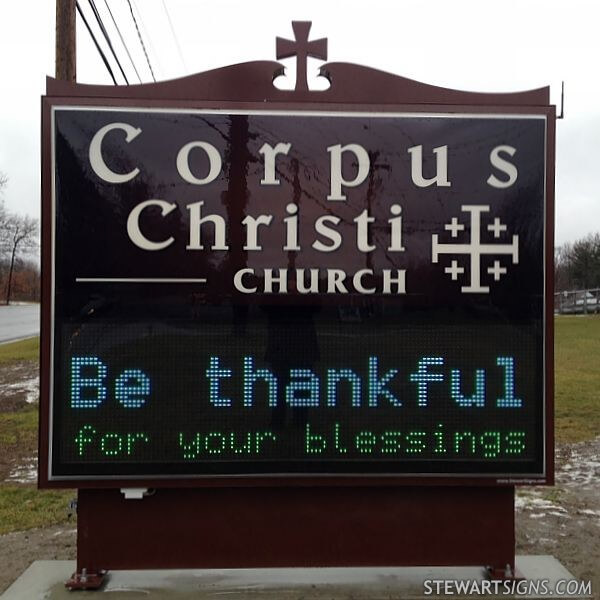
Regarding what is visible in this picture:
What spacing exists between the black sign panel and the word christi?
1 centimetres

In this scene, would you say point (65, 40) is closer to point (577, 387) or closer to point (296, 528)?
point (296, 528)

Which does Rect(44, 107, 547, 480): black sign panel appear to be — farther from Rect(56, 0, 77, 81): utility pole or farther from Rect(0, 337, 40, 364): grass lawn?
Rect(0, 337, 40, 364): grass lawn

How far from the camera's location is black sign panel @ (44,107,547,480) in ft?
11.2

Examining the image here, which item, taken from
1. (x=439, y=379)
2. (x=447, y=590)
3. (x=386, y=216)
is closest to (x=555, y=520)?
(x=447, y=590)

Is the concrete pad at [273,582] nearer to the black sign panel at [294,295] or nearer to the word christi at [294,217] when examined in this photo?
the black sign panel at [294,295]

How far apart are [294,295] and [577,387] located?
9.35 m

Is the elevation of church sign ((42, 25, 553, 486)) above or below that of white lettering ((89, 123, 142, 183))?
below

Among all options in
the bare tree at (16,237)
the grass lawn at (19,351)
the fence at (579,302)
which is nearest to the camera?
the grass lawn at (19,351)

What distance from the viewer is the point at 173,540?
12.0 feet

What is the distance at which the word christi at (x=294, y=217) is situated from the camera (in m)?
3.44

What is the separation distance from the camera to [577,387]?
10961 millimetres

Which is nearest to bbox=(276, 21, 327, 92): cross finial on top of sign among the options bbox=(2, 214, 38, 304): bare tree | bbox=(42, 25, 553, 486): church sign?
bbox=(42, 25, 553, 486): church sign

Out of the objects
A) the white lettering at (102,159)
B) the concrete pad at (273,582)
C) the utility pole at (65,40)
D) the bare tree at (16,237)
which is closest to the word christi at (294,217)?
the white lettering at (102,159)

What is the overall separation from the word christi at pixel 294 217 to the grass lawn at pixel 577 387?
5145mm
